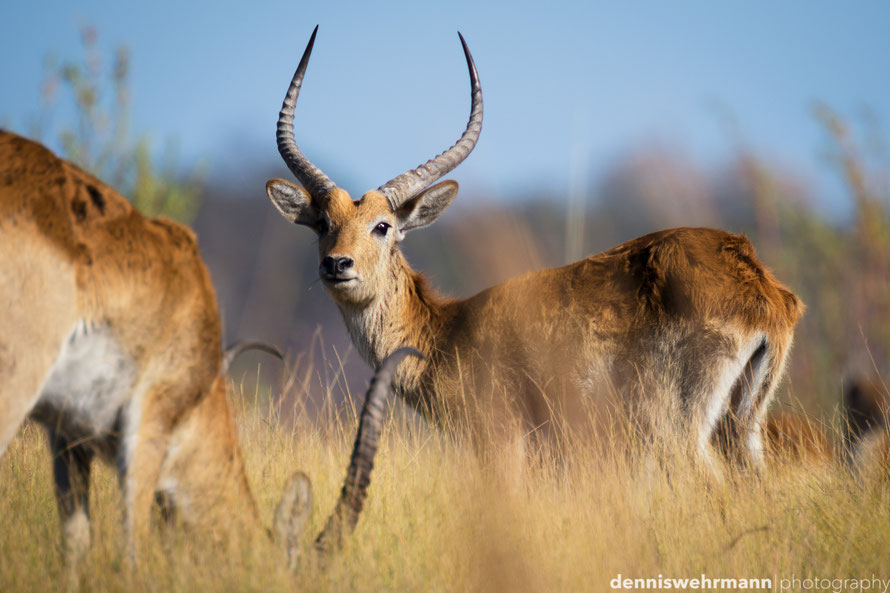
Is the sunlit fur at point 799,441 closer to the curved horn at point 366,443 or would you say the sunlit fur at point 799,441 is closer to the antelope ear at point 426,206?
the curved horn at point 366,443

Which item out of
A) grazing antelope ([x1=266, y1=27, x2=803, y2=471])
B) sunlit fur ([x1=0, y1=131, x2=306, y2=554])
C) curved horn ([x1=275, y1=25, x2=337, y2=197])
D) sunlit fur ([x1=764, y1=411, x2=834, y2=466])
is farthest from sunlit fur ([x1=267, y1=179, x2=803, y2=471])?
sunlit fur ([x1=0, y1=131, x2=306, y2=554])

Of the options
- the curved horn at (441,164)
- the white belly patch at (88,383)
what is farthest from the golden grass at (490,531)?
the curved horn at (441,164)

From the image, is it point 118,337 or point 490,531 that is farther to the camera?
point 118,337

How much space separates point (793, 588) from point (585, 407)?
7.26 ft

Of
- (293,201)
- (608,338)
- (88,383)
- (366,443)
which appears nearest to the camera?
(88,383)

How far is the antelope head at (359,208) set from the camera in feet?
19.3

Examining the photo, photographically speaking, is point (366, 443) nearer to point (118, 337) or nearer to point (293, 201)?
point (118, 337)

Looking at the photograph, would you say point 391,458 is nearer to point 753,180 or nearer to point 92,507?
point 92,507

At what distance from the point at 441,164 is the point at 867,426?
3657 millimetres

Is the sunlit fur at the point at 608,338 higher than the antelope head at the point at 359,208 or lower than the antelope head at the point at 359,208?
lower

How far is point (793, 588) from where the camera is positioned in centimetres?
317

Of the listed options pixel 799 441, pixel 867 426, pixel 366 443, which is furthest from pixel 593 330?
pixel 366 443

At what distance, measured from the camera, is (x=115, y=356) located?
2.66 m

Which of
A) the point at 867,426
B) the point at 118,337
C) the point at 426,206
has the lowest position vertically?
the point at 867,426
